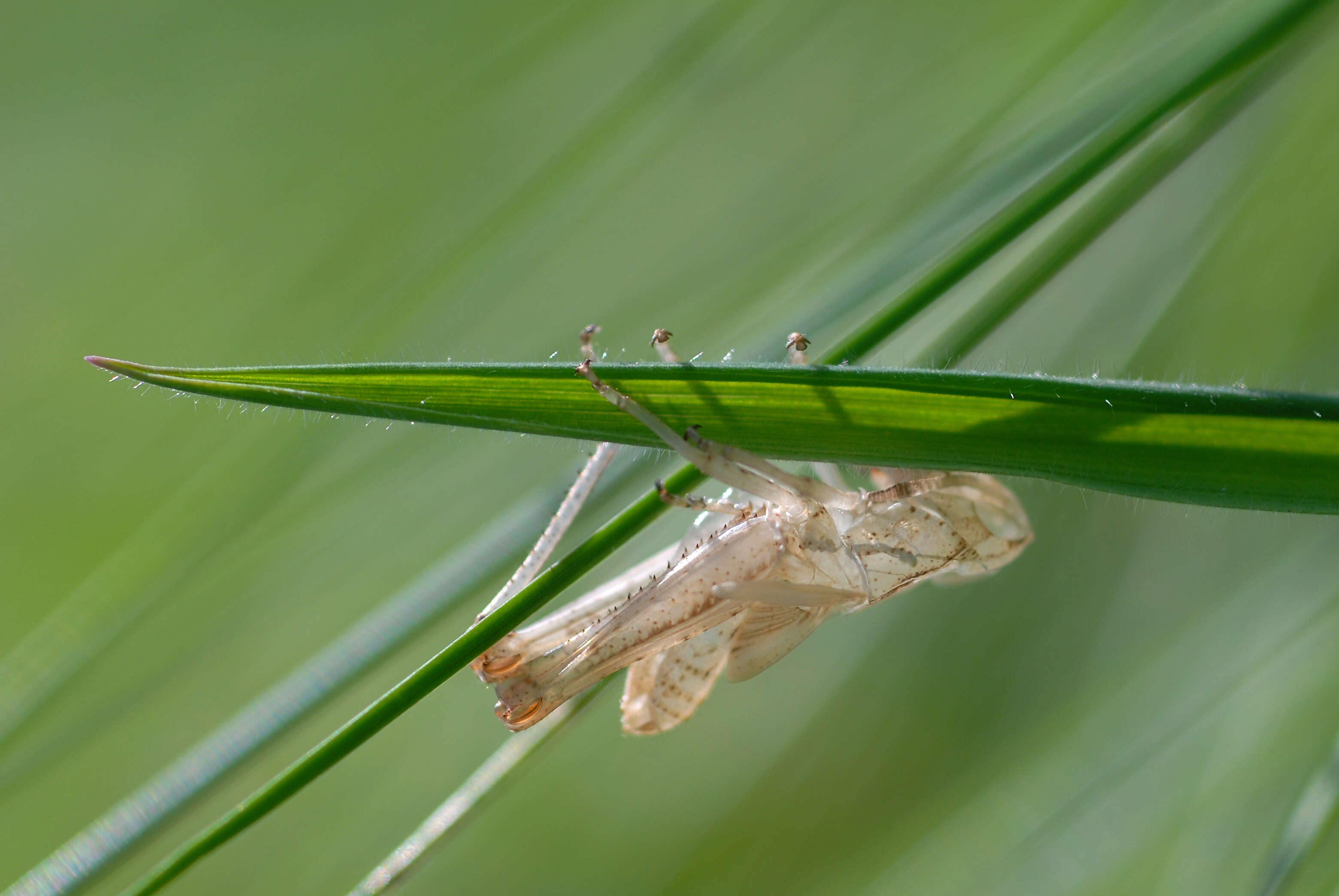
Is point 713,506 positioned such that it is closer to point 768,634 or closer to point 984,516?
point 768,634

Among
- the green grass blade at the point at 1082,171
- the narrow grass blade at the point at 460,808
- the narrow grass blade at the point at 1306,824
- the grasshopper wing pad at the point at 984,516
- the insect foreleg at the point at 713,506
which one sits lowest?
the narrow grass blade at the point at 1306,824

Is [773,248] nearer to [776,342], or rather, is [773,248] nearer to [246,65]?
[776,342]

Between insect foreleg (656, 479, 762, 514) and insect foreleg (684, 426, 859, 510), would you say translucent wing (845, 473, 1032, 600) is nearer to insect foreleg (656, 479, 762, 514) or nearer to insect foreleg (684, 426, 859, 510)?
insect foreleg (684, 426, 859, 510)

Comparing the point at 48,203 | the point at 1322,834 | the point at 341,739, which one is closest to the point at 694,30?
the point at 341,739

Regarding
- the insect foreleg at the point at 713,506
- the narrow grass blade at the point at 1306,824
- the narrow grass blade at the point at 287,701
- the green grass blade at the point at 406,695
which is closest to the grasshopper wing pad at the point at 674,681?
the insect foreleg at the point at 713,506

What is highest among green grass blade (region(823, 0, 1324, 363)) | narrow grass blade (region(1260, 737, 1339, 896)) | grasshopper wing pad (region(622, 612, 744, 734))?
green grass blade (region(823, 0, 1324, 363))

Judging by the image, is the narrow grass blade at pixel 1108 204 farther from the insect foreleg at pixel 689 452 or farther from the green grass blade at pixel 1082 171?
the insect foreleg at pixel 689 452

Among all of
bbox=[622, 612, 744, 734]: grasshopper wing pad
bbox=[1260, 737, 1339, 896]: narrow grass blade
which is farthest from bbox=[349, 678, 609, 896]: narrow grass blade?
bbox=[1260, 737, 1339, 896]: narrow grass blade
